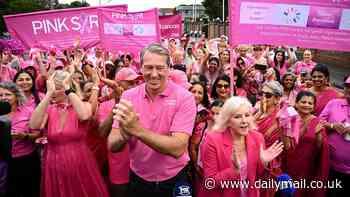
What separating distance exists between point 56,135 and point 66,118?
18 centimetres

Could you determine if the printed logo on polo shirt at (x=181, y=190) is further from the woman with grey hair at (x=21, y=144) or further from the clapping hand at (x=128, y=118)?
the woman with grey hair at (x=21, y=144)

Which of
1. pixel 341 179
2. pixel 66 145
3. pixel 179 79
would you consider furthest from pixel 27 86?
pixel 341 179

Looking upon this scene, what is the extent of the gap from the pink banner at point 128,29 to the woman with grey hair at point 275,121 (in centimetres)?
250

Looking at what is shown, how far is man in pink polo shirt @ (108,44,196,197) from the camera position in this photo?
9.13 ft

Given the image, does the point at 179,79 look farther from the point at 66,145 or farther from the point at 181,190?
the point at 181,190

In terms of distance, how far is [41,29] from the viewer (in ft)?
22.4

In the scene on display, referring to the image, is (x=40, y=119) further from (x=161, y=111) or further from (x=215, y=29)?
(x=215, y=29)

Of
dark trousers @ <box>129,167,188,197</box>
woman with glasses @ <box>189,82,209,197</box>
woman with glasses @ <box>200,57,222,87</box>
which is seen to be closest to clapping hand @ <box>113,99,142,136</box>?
dark trousers @ <box>129,167,188,197</box>

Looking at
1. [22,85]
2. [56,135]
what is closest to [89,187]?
[56,135]

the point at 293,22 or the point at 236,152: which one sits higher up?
the point at 293,22

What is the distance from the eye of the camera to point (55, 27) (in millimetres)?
6859

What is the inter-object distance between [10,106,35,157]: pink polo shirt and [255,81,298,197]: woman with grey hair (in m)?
2.32

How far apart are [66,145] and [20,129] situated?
76cm

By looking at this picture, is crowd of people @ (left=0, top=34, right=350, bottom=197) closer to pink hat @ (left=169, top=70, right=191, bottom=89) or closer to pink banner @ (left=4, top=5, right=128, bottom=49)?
pink hat @ (left=169, top=70, right=191, bottom=89)
